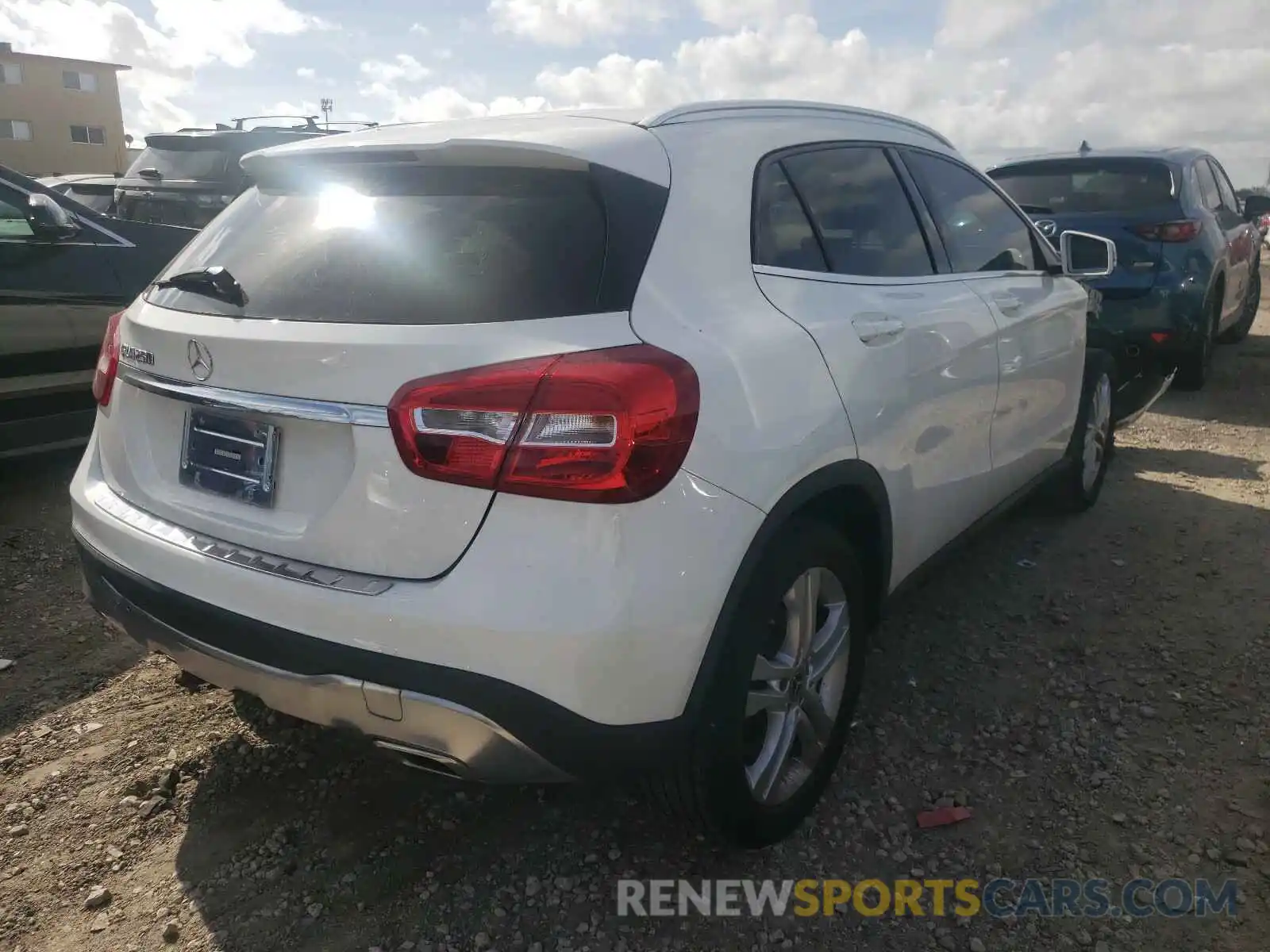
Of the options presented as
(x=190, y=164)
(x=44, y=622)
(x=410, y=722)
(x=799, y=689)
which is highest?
(x=190, y=164)

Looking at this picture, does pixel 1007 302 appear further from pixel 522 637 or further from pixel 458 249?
pixel 522 637

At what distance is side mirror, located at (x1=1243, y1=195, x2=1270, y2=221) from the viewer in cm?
841

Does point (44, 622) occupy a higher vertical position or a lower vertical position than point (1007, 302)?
lower

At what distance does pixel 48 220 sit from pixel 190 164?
4577mm

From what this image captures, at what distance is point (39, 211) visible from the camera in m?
4.55

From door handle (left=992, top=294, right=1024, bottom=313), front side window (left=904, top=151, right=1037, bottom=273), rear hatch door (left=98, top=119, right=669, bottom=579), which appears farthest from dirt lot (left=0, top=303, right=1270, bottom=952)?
front side window (left=904, top=151, right=1037, bottom=273)

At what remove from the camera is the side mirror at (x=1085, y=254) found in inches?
162

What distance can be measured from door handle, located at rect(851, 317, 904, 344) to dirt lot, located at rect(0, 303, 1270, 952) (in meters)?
1.20

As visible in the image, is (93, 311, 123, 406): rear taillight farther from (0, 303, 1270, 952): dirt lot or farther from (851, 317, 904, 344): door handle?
(851, 317, 904, 344): door handle

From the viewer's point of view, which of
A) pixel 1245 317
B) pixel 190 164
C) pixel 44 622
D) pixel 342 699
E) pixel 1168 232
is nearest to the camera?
pixel 342 699

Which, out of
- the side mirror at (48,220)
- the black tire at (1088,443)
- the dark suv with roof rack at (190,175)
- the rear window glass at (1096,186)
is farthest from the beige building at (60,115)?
the black tire at (1088,443)

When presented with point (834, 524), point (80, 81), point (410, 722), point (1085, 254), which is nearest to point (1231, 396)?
point (1085, 254)

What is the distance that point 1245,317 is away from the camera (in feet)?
30.2

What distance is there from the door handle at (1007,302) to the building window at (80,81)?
55.7m
